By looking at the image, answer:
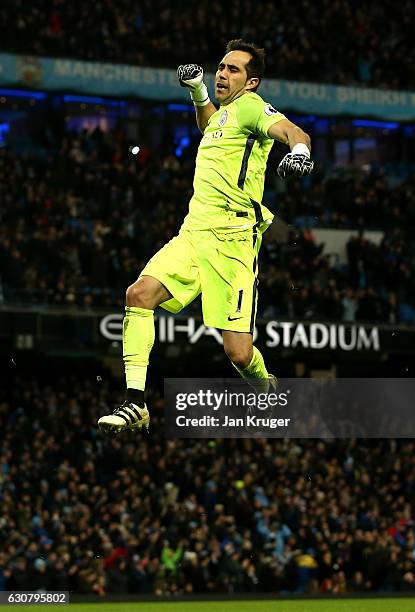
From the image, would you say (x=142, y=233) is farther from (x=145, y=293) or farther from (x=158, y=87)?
(x=145, y=293)

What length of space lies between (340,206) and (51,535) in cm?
1505

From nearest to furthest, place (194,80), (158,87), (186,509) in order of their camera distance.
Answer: (194,80) → (186,509) → (158,87)

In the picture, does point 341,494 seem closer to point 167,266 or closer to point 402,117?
point 402,117

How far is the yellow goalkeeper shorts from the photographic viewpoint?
11.2 metres

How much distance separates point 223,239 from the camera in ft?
37.1

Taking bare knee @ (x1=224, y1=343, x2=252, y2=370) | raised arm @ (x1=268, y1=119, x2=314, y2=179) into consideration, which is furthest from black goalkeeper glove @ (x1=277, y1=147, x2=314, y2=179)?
bare knee @ (x1=224, y1=343, x2=252, y2=370)

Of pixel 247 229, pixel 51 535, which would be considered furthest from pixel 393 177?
pixel 247 229

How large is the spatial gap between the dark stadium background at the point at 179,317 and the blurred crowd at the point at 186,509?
0.05 meters

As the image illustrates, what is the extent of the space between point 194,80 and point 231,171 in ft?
3.37

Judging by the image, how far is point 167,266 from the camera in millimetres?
11055
